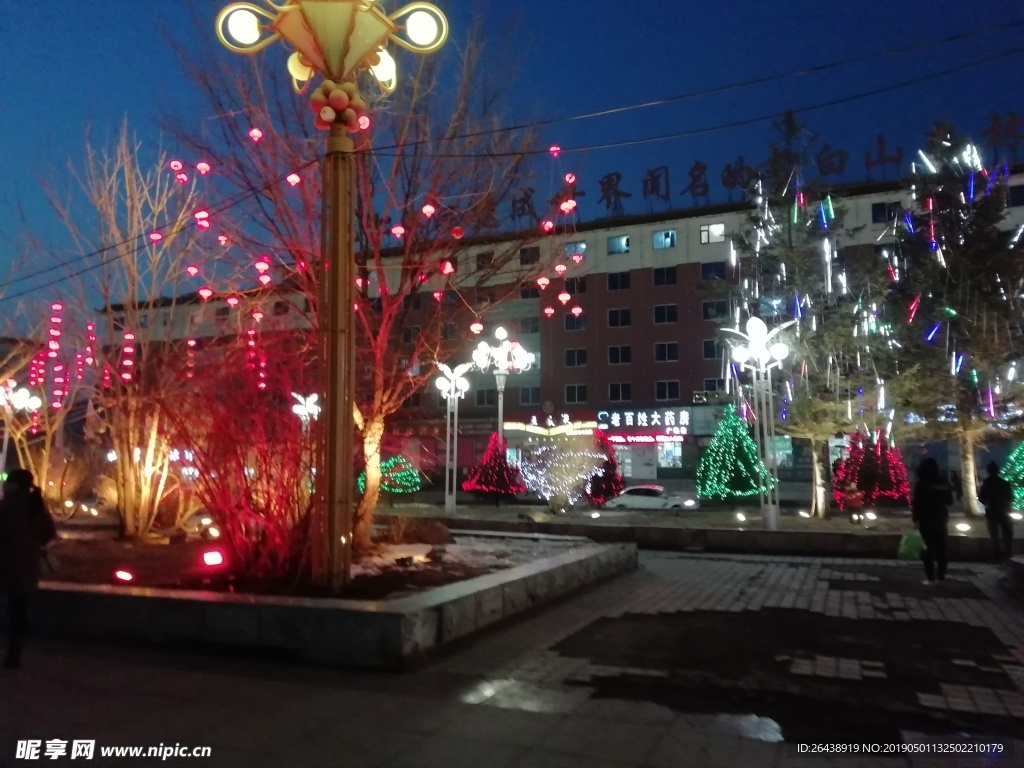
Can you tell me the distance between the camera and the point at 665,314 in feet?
156

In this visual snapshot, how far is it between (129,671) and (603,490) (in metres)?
20.3

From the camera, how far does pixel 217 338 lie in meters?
14.2

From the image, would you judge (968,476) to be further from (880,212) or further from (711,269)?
(711,269)

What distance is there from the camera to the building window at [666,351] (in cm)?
4734

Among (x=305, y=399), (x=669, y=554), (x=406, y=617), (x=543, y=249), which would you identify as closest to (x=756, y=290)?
(x=669, y=554)

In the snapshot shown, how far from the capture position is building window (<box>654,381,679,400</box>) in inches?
1864

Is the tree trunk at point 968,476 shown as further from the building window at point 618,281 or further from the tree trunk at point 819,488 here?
the building window at point 618,281

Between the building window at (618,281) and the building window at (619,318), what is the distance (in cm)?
130

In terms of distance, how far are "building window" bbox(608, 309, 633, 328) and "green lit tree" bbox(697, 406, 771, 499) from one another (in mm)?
23859

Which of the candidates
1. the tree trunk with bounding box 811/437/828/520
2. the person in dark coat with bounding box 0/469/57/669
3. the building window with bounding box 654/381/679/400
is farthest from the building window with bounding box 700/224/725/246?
the person in dark coat with bounding box 0/469/57/669

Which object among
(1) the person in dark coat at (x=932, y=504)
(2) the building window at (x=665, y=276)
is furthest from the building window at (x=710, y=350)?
(1) the person in dark coat at (x=932, y=504)

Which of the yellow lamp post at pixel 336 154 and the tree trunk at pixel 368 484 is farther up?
the yellow lamp post at pixel 336 154

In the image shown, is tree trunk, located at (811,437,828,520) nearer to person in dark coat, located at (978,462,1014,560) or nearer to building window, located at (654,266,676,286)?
person in dark coat, located at (978,462,1014,560)

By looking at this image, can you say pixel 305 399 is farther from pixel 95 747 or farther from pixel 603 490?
pixel 603 490
